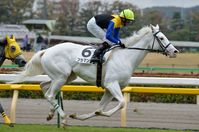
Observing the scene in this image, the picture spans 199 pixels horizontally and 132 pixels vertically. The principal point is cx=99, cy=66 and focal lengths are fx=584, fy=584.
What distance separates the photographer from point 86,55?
9219 millimetres

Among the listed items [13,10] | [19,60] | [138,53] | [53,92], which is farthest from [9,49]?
[13,10]

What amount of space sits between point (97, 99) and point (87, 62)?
5831mm

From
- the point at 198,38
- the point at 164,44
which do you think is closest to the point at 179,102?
the point at 164,44

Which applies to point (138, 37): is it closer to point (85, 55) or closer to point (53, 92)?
point (85, 55)

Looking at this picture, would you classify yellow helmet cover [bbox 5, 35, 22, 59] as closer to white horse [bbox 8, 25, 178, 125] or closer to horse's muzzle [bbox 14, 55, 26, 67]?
horse's muzzle [bbox 14, 55, 26, 67]

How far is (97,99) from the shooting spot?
1494 cm

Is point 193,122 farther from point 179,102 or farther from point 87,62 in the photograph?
point 179,102

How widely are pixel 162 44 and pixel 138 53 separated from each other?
402 millimetres

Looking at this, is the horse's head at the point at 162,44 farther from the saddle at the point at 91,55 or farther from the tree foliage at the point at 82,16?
the tree foliage at the point at 82,16

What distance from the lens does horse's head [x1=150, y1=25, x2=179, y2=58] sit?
9039 millimetres

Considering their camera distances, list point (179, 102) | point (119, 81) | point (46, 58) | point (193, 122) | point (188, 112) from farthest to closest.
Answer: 1. point (179, 102)
2. point (188, 112)
3. point (193, 122)
4. point (46, 58)
5. point (119, 81)

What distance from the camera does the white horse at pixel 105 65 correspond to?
8914 mm

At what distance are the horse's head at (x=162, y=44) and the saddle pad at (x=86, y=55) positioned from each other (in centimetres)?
81

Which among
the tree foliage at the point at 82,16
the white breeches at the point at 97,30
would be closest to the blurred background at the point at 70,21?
the tree foliage at the point at 82,16
